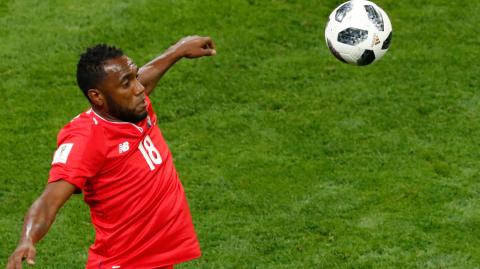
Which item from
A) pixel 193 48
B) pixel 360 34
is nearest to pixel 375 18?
pixel 360 34

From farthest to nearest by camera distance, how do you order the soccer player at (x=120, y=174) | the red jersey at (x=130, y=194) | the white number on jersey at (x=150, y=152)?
the white number on jersey at (x=150, y=152), the red jersey at (x=130, y=194), the soccer player at (x=120, y=174)

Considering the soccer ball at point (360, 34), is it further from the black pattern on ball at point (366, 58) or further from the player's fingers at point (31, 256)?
the player's fingers at point (31, 256)

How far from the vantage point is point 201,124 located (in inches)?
438

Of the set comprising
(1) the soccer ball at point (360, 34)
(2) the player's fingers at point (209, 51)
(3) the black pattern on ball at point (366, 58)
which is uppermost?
(2) the player's fingers at point (209, 51)

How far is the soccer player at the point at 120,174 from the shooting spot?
6.24 meters

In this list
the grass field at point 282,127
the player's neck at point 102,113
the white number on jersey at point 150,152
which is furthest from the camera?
the grass field at point 282,127

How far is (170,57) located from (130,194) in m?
1.35

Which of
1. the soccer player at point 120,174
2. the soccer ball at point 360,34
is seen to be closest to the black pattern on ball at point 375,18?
the soccer ball at point 360,34

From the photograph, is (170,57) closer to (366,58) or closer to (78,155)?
(78,155)

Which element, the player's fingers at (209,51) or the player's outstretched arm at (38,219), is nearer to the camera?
the player's outstretched arm at (38,219)

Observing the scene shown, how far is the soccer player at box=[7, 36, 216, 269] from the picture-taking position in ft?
20.5

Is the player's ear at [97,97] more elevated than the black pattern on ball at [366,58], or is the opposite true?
the player's ear at [97,97]

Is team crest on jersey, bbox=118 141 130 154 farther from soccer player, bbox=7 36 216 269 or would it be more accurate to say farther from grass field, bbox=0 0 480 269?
grass field, bbox=0 0 480 269

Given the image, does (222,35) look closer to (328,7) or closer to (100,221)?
(328,7)
